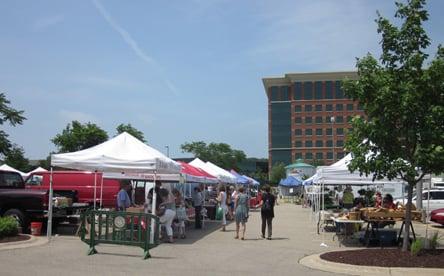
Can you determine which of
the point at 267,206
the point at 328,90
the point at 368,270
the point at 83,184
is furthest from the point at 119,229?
the point at 328,90

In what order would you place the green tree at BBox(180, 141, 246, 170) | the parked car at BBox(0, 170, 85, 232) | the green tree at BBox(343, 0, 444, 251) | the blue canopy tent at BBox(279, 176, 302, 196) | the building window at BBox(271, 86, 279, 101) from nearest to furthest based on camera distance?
the green tree at BBox(343, 0, 444, 251), the parked car at BBox(0, 170, 85, 232), the blue canopy tent at BBox(279, 176, 302, 196), the green tree at BBox(180, 141, 246, 170), the building window at BBox(271, 86, 279, 101)

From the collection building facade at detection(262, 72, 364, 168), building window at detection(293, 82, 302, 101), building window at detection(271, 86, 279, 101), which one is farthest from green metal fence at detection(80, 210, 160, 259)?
building window at detection(271, 86, 279, 101)

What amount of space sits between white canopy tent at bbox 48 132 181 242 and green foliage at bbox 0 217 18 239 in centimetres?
107

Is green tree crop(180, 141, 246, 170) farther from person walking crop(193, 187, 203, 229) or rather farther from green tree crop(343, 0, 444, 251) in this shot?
green tree crop(343, 0, 444, 251)

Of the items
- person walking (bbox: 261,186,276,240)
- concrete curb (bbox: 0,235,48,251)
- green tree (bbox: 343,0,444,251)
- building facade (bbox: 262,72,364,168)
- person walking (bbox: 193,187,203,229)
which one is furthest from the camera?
building facade (bbox: 262,72,364,168)

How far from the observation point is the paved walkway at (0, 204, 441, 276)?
11562mm

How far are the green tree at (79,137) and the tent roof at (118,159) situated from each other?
4971cm

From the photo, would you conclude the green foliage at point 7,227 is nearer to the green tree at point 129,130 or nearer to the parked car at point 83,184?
the parked car at point 83,184

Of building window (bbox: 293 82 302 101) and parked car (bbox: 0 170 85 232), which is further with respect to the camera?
building window (bbox: 293 82 302 101)

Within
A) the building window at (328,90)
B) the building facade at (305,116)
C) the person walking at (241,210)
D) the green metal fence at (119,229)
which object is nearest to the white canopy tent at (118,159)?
the green metal fence at (119,229)

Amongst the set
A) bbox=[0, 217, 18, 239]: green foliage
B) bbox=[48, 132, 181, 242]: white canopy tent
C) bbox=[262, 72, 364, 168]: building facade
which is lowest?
bbox=[0, 217, 18, 239]: green foliage

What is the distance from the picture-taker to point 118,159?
17.1 m

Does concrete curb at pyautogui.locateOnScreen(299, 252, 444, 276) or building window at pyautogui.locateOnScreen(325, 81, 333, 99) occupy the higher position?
building window at pyautogui.locateOnScreen(325, 81, 333, 99)

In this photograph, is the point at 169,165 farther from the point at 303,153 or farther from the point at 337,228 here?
the point at 303,153
